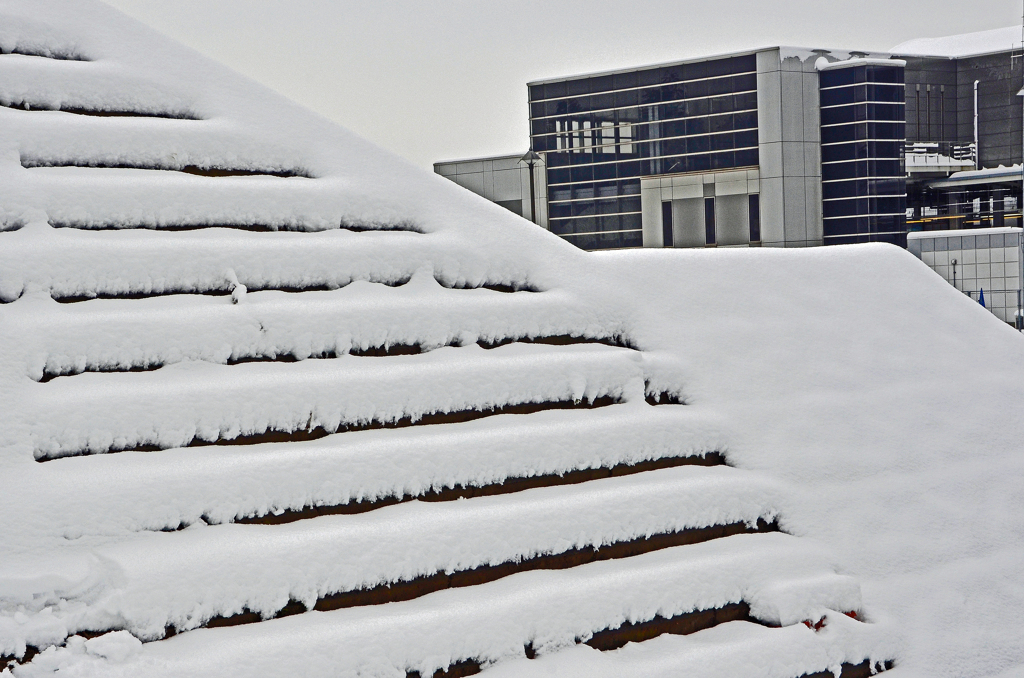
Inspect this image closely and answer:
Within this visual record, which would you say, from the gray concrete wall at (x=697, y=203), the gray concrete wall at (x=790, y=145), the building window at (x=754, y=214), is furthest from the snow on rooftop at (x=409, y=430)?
the building window at (x=754, y=214)

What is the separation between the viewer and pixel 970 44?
7562 cm

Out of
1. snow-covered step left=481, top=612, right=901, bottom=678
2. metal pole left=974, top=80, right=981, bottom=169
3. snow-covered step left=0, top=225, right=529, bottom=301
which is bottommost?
snow-covered step left=481, top=612, right=901, bottom=678

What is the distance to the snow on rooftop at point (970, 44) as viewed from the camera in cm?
7236

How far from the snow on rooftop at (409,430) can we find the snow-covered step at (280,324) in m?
0.01

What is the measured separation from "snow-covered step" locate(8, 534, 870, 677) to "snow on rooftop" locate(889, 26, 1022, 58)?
75572mm

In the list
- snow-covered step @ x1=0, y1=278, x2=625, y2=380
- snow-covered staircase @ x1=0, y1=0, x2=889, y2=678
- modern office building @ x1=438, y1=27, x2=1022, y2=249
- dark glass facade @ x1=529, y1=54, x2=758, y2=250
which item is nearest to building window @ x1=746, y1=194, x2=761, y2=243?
modern office building @ x1=438, y1=27, x2=1022, y2=249

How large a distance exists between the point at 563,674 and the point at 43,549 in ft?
4.39

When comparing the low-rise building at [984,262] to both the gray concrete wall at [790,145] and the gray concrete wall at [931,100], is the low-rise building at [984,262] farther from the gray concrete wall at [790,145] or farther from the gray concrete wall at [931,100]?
the gray concrete wall at [931,100]

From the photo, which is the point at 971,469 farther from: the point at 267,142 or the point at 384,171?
the point at 267,142

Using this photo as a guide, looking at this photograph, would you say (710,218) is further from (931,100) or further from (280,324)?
(280,324)

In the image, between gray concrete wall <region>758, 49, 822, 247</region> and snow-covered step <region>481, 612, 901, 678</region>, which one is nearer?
snow-covered step <region>481, 612, 901, 678</region>

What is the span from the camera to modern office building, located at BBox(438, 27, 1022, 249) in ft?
164

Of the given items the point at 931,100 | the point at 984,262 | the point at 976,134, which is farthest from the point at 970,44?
the point at 984,262

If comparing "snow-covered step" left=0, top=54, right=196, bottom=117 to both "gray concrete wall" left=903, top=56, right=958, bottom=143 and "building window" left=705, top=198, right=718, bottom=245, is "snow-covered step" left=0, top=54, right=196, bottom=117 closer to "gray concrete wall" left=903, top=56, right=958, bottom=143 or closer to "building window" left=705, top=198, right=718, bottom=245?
"building window" left=705, top=198, right=718, bottom=245
